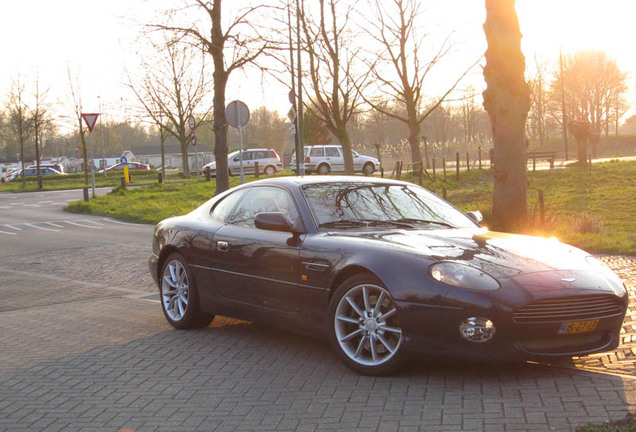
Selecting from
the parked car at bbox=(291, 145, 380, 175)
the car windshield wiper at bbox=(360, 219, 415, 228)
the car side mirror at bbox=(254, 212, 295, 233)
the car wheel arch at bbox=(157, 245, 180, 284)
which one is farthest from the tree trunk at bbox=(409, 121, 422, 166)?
the car side mirror at bbox=(254, 212, 295, 233)

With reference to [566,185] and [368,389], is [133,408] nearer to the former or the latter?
[368,389]

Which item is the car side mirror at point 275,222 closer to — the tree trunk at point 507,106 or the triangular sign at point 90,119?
the tree trunk at point 507,106

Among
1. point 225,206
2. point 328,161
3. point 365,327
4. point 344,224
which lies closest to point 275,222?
point 344,224

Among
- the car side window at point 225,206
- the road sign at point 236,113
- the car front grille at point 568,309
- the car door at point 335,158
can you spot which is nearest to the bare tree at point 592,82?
the car door at point 335,158

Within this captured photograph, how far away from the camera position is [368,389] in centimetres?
Answer: 448

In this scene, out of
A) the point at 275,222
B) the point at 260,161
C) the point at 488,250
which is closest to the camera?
the point at 488,250

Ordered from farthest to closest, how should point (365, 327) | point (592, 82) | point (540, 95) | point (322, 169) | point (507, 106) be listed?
point (592, 82) < point (540, 95) < point (322, 169) < point (507, 106) < point (365, 327)

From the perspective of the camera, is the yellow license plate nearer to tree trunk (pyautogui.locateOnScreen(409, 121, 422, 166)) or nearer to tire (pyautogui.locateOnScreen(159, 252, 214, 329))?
tire (pyautogui.locateOnScreen(159, 252, 214, 329))

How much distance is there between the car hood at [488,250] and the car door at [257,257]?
46cm

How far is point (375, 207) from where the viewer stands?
5.82 metres

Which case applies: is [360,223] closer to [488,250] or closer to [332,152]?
[488,250]

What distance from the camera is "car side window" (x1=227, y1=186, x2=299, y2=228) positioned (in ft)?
19.1

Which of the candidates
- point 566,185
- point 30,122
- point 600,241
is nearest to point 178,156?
point 30,122

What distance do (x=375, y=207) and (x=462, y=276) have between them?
4.99ft
